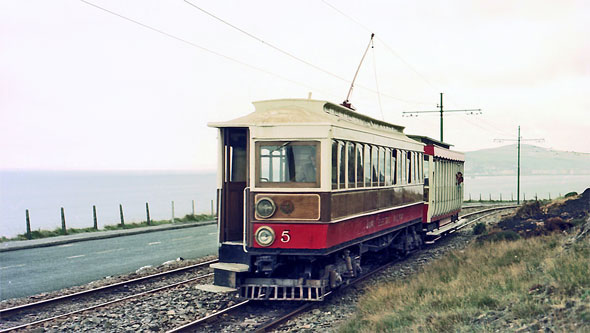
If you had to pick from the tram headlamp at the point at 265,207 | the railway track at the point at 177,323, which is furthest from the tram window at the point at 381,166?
the tram headlamp at the point at 265,207

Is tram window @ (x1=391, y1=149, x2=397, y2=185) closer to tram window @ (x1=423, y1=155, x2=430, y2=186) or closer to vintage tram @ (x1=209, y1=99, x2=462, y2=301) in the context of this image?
vintage tram @ (x1=209, y1=99, x2=462, y2=301)

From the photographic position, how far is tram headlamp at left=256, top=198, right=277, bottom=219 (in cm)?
919

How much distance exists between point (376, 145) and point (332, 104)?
65.7 inches

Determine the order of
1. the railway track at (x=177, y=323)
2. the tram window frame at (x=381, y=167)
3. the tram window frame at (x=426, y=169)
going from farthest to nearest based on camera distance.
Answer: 1. the tram window frame at (x=426, y=169)
2. the tram window frame at (x=381, y=167)
3. the railway track at (x=177, y=323)

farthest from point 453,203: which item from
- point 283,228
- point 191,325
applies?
point 191,325

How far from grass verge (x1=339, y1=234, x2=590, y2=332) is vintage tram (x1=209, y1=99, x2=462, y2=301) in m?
1.16

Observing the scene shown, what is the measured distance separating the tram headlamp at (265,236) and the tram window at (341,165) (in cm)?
150

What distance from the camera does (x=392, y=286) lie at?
1037cm

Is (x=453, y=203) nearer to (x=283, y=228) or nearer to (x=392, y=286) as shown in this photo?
(x=392, y=286)

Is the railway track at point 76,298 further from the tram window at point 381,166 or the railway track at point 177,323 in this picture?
the tram window at point 381,166

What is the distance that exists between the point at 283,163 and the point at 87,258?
1023cm

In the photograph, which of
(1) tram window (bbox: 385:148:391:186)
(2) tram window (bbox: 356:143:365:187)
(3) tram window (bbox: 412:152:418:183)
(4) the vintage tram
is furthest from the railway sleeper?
(3) tram window (bbox: 412:152:418:183)

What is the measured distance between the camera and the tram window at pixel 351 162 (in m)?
10.1

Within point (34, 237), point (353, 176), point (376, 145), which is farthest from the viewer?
point (34, 237)
